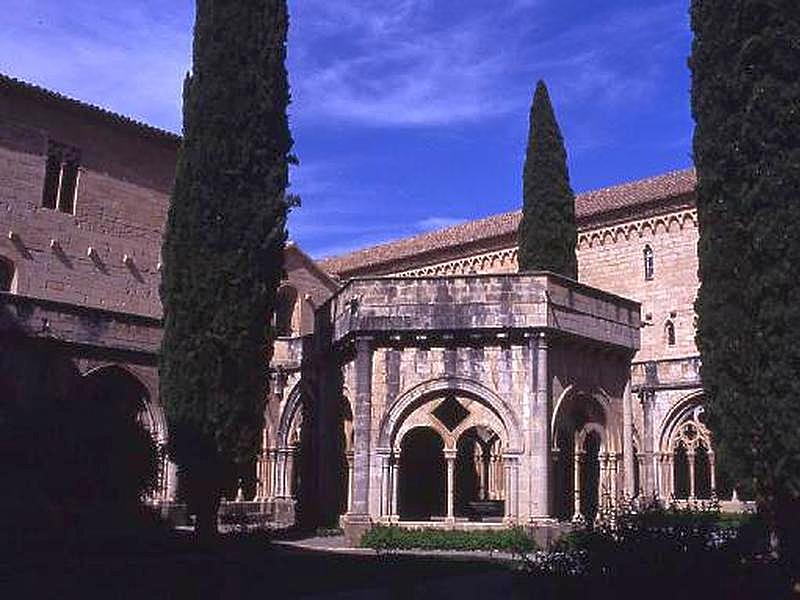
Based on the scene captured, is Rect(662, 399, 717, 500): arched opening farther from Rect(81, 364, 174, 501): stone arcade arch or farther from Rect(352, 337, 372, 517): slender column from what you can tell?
Rect(81, 364, 174, 501): stone arcade arch

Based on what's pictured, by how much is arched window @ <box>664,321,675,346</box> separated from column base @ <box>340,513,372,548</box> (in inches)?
707

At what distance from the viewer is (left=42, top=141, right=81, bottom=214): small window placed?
24.0m

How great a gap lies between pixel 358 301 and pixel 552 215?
35.3 feet

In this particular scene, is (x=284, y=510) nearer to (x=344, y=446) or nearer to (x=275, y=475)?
(x=275, y=475)

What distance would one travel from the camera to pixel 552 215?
1043 inches

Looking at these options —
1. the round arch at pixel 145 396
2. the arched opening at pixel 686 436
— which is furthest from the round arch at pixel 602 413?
the round arch at pixel 145 396

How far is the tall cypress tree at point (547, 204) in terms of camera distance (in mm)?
26375

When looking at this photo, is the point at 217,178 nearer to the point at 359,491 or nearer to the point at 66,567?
the point at 359,491

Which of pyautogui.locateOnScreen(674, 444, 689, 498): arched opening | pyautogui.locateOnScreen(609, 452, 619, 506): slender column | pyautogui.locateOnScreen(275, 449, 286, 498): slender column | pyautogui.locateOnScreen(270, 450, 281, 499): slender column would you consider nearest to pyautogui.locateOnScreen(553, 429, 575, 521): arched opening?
pyautogui.locateOnScreen(609, 452, 619, 506): slender column

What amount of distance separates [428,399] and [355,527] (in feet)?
8.97

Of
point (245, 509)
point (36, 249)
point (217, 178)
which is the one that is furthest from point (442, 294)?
point (36, 249)

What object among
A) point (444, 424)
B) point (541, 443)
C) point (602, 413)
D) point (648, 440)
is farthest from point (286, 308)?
point (541, 443)

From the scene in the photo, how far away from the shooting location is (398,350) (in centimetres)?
1725

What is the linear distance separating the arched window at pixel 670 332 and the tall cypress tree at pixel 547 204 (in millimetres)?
6159
